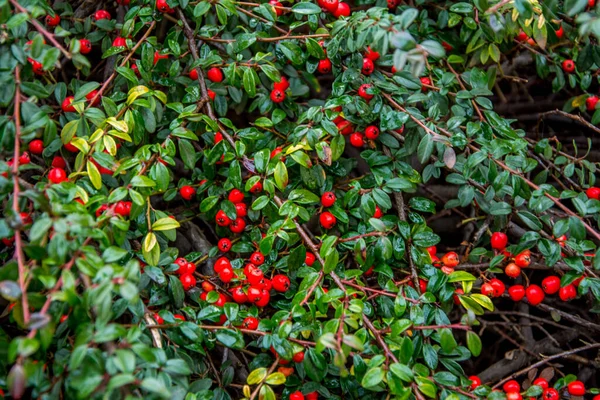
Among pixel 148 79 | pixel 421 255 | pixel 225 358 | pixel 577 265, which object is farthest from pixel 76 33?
pixel 577 265

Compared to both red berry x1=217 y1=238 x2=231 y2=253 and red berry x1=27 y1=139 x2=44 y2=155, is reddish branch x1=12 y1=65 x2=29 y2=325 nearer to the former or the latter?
red berry x1=27 y1=139 x2=44 y2=155

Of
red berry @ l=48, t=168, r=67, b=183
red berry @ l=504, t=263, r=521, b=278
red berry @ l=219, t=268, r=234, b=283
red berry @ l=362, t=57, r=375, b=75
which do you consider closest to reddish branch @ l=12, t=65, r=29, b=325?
red berry @ l=48, t=168, r=67, b=183

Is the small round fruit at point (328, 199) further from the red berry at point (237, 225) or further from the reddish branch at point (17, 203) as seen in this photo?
the reddish branch at point (17, 203)

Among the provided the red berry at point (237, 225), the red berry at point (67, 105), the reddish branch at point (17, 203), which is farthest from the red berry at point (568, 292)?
the red berry at point (67, 105)

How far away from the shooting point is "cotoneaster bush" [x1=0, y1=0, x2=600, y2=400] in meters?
1.64

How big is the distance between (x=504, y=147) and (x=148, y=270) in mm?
1372

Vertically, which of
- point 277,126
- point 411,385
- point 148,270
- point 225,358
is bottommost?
point 225,358

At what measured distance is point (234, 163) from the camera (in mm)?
2139

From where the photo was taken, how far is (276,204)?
6.96 ft

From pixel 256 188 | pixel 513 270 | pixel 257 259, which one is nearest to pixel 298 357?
pixel 257 259

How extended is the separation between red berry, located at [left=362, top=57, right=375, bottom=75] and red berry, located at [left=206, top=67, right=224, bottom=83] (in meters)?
0.60

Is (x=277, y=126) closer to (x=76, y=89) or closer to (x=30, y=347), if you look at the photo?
(x=76, y=89)

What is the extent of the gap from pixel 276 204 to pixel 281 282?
0.29 metres

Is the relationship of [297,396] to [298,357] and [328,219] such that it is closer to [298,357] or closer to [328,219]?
[298,357]
